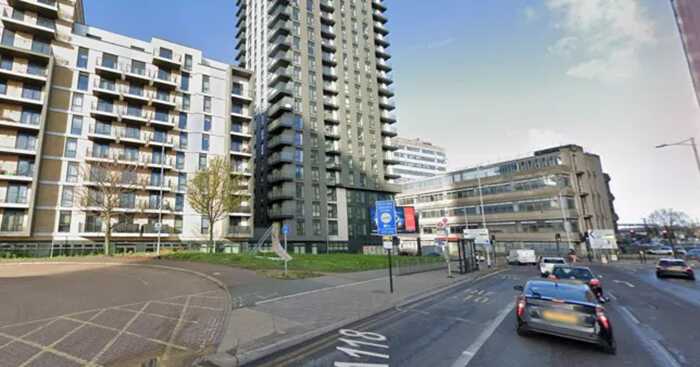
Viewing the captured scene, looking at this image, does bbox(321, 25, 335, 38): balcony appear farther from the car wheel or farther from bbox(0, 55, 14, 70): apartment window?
the car wheel

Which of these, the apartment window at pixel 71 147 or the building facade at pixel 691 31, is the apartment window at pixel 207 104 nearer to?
the apartment window at pixel 71 147

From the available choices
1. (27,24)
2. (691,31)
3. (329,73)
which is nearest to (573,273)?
(691,31)

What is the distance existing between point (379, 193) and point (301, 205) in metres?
17.0

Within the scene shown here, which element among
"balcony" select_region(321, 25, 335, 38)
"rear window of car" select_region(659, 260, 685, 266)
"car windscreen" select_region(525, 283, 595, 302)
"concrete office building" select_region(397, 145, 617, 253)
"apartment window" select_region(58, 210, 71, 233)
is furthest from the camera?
"balcony" select_region(321, 25, 335, 38)

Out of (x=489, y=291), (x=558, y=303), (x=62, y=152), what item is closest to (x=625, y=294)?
(x=489, y=291)

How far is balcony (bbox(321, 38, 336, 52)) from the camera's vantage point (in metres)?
58.1

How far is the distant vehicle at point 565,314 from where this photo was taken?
21.4ft

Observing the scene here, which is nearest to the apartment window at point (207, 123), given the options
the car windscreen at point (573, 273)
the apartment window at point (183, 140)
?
the apartment window at point (183, 140)

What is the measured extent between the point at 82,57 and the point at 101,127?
33.3 ft

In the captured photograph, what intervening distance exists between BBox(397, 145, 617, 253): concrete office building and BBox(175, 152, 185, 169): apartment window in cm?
4802

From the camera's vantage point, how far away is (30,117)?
36.1 meters

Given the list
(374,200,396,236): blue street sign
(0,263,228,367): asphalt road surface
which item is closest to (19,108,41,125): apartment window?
(0,263,228,367): asphalt road surface

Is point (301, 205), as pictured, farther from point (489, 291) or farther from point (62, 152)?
point (489, 291)

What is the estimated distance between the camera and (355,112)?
59781 mm
